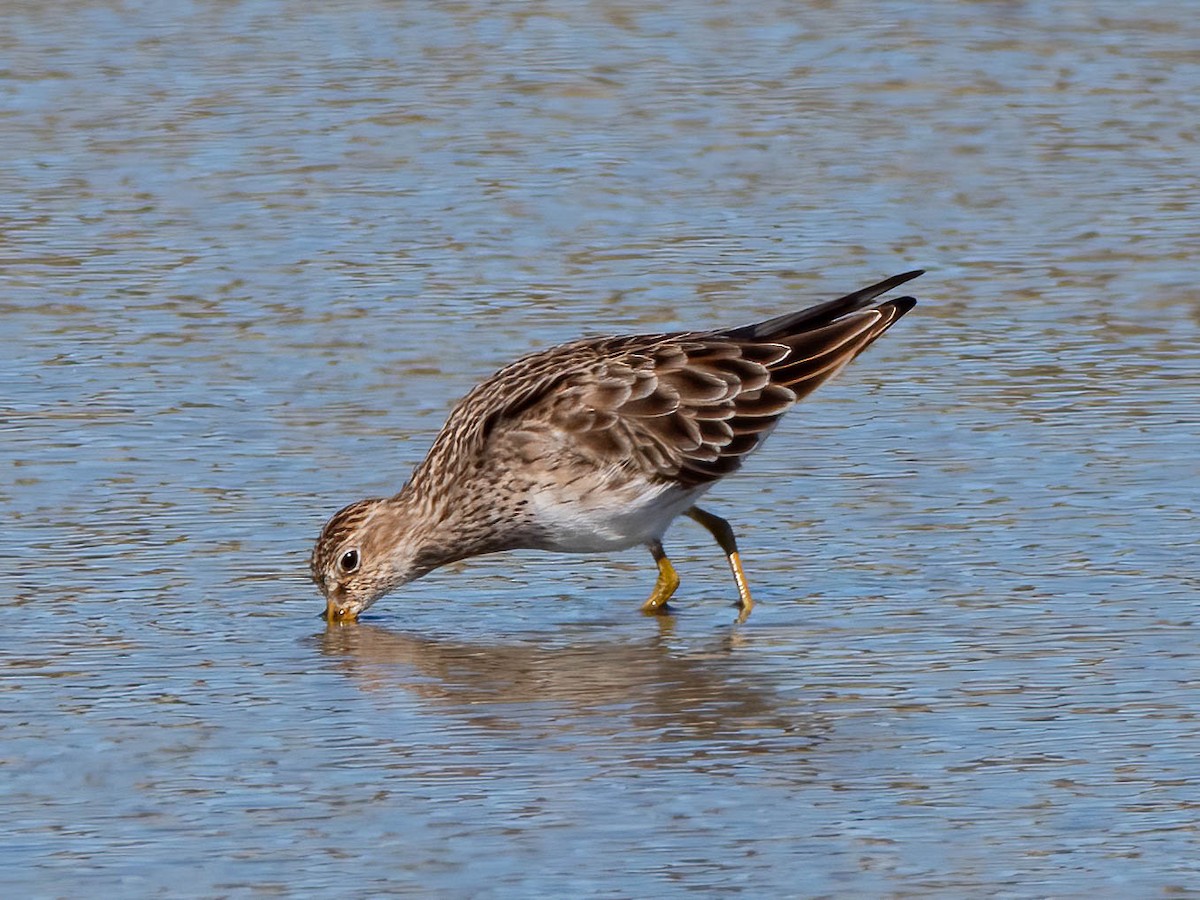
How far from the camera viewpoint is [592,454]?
9750mm

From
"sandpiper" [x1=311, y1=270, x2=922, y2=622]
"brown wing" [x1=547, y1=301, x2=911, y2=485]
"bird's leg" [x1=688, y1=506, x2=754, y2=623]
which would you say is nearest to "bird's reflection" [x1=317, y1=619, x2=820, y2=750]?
"bird's leg" [x1=688, y1=506, x2=754, y2=623]

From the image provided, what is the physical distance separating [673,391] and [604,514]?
648 millimetres

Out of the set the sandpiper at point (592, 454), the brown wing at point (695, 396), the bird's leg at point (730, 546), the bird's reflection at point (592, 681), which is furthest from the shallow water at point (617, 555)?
the brown wing at point (695, 396)

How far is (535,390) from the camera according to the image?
9.97 metres

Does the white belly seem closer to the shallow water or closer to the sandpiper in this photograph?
the sandpiper

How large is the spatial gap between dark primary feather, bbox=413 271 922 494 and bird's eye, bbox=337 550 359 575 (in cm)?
66

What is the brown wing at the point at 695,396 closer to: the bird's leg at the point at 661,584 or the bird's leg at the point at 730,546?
the bird's leg at the point at 730,546

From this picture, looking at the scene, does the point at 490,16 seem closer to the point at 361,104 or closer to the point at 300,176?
the point at 361,104

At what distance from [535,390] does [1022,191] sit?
18.1 feet

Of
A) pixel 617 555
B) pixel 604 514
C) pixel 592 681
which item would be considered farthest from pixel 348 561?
pixel 617 555

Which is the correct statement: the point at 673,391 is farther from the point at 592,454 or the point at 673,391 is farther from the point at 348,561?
the point at 348,561

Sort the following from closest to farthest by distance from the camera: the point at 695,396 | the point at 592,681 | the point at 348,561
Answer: the point at 592,681 → the point at 348,561 → the point at 695,396

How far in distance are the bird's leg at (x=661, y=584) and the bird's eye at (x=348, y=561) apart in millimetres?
1105

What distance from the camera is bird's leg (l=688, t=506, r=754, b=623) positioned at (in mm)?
9445
